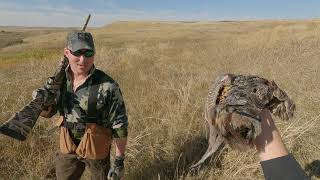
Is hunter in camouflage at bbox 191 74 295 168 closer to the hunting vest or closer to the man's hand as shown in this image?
the man's hand

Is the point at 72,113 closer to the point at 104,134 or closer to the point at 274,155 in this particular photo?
the point at 104,134

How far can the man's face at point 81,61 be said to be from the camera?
352 cm

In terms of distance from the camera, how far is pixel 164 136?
206 inches

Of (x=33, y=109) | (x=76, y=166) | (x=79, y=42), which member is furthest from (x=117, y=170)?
(x=79, y=42)

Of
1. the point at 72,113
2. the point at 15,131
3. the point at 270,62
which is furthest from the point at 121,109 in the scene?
the point at 270,62

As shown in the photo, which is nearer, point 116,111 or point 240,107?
point 240,107

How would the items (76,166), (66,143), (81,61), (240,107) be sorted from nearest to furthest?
(240,107)
(81,61)
(66,143)
(76,166)

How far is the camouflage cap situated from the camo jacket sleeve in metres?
0.40

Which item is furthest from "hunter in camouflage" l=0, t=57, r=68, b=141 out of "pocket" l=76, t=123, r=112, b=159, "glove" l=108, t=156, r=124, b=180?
"glove" l=108, t=156, r=124, b=180

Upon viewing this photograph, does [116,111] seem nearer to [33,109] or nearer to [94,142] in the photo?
[94,142]

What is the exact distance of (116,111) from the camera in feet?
11.7

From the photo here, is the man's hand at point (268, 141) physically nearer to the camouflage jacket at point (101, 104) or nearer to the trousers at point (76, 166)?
the camouflage jacket at point (101, 104)

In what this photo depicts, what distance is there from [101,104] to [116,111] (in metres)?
0.14

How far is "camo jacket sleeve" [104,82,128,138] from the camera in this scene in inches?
139
